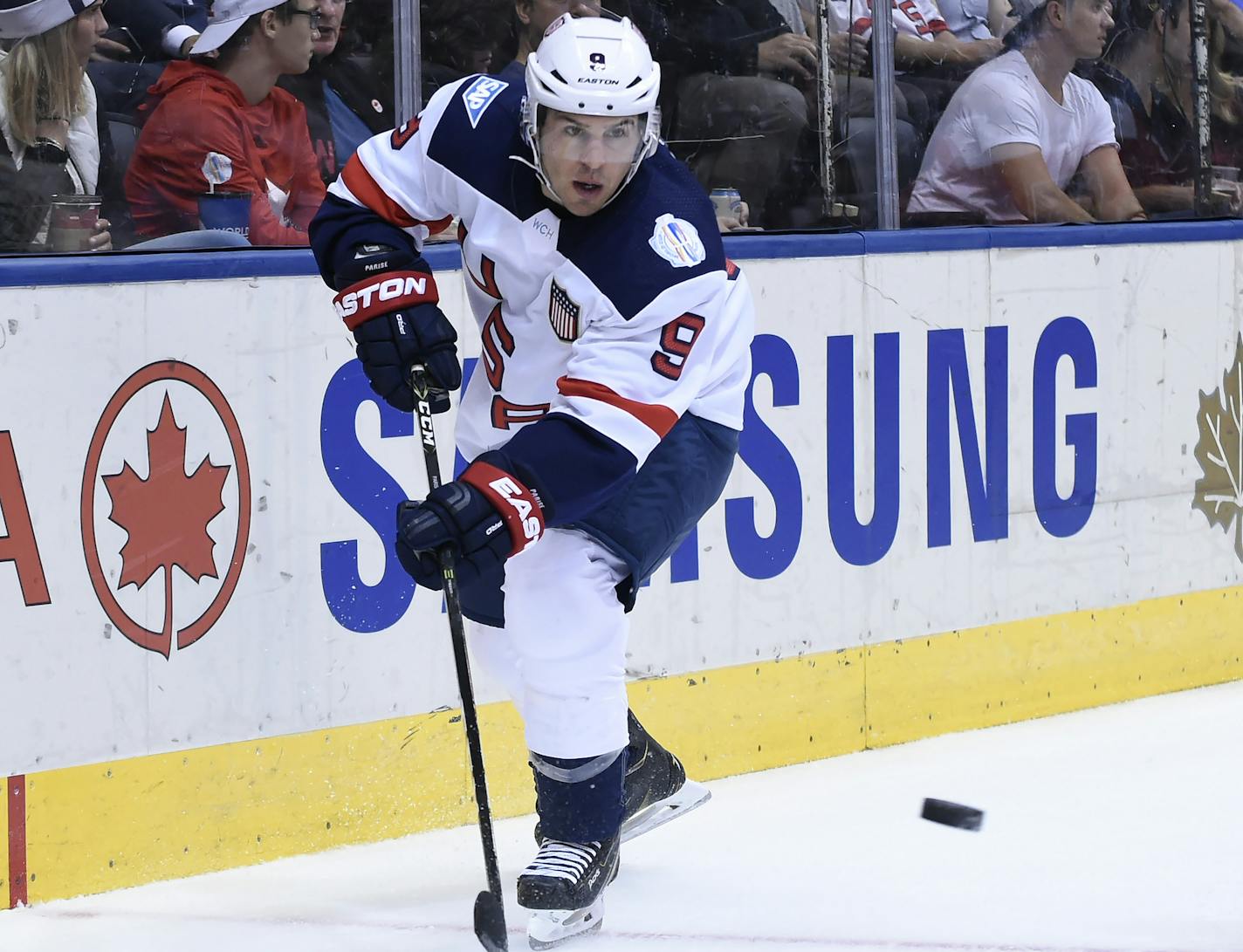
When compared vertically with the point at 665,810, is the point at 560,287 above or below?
above

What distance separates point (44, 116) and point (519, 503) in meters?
1.19

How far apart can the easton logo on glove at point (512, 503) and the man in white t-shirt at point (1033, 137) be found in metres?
1.93

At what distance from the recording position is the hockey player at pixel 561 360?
2.69 m

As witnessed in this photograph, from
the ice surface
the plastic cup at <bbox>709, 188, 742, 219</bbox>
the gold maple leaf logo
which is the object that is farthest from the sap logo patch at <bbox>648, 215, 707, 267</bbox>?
the gold maple leaf logo

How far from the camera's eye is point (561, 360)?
2.95 meters

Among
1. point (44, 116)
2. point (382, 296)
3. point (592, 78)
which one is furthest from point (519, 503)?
point (44, 116)

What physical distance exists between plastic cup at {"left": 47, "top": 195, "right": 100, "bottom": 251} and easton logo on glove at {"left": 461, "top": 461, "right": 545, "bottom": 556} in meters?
0.96

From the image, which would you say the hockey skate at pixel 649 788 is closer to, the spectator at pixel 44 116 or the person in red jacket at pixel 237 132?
the person in red jacket at pixel 237 132

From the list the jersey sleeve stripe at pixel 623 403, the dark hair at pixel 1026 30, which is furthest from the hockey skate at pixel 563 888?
the dark hair at pixel 1026 30

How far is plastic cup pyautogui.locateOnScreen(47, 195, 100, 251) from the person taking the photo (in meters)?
3.16

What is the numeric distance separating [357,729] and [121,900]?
0.54 meters

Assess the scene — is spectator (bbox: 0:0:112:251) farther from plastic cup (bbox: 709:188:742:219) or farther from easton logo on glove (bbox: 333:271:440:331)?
plastic cup (bbox: 709:188:742:219)

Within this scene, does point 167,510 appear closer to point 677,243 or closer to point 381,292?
point 381,292

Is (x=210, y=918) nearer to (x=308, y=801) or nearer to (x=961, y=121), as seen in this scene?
(x=308, y=801)
